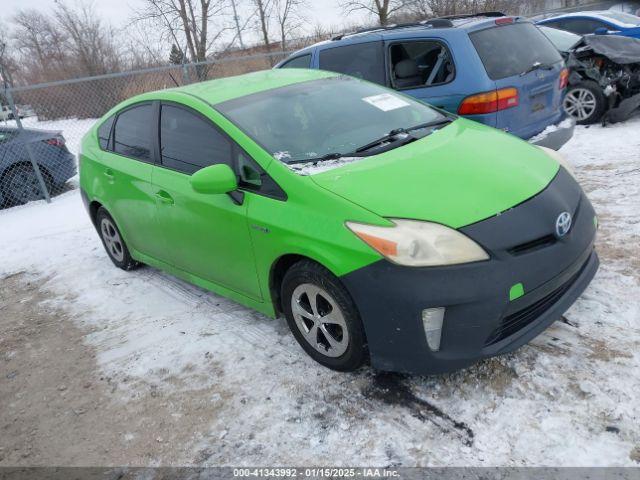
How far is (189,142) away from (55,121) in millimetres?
9261

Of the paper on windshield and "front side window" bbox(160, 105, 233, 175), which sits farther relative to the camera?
the paper on windshield

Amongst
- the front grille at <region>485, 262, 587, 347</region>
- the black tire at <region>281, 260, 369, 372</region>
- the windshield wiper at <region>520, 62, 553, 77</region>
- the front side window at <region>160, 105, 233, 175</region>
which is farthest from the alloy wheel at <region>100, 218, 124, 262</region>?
the windshield wiper at <region>520, 62, 553, 77</region>

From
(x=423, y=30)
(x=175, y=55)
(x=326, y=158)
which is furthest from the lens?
(x=175, y=55)

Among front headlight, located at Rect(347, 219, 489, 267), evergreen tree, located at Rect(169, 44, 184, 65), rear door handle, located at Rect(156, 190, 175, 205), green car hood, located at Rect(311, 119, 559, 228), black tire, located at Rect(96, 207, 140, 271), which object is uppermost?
evergreen tree, located at Rect(169, 44, 184, 65)

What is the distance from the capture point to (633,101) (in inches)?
280

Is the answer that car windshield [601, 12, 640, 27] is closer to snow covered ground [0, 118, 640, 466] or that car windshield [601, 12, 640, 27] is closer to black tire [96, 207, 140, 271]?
snow covered ground [0, 118, 640, 466]

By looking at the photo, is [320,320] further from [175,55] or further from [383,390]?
[175,55]

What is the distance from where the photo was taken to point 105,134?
4734 mm

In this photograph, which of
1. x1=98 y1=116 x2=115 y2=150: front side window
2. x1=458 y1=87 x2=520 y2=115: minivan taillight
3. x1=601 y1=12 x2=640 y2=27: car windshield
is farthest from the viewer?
x1=601 y1=12 x2=640 y2=27: car windshield

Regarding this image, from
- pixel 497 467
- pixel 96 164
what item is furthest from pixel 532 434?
pixel 96 164

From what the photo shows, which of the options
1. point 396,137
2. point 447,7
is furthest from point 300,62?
point 447,7

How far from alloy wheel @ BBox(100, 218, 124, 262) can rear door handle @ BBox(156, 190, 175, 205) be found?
50.1 inches

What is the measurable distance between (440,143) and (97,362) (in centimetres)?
281

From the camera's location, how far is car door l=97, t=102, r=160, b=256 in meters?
4.03
